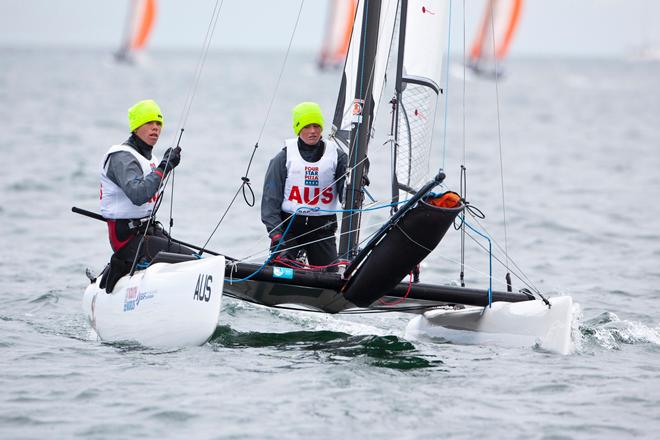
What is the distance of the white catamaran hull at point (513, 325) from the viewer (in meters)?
6.14

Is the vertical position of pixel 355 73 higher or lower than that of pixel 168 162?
higher

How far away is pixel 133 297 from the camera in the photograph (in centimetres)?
618

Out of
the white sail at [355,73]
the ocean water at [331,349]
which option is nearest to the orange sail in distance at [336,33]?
the ocean water at [331,349]

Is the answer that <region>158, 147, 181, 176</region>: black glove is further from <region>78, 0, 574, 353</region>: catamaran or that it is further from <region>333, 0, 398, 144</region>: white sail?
<region>333, 0, 398, 144</region>: white sail

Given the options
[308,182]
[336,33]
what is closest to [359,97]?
[308,182]

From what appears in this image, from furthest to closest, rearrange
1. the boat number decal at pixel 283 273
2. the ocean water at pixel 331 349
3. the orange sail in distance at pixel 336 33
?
1. the orange sail in distance at pixel 336 33
2. the boat number decal at pixel 283 273
3. the ocean water at pixel 331 349

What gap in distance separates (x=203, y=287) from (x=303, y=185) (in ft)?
3.24

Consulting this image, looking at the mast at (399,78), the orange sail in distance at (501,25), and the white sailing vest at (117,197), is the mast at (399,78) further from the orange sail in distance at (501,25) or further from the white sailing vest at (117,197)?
the orange sail in distance at (501,25)

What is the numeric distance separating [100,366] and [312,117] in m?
1.91

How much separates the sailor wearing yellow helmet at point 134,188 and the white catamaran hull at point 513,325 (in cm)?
172

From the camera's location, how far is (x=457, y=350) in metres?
6.34

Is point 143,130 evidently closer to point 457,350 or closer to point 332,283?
point 332,283

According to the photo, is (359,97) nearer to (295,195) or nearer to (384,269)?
(295,195)

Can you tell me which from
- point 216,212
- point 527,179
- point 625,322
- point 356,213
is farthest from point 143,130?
point 527,179
